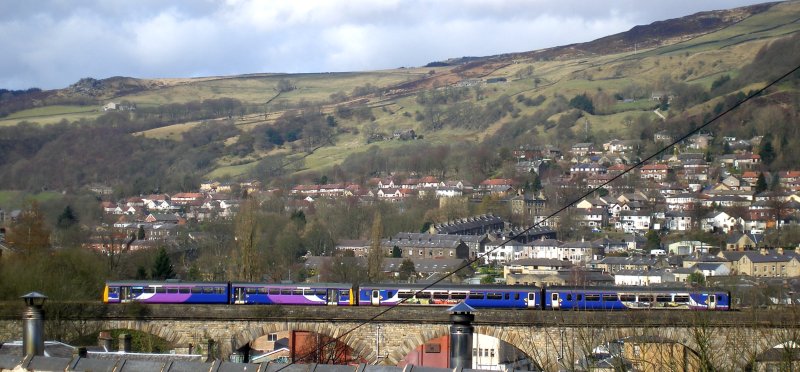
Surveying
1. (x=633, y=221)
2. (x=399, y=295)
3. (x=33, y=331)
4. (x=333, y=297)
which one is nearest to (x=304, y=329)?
(x=333, y=297)

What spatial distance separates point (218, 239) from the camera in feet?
272

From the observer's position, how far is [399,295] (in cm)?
3709

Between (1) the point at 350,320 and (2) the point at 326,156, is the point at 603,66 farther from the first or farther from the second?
(1) the point at 350,320

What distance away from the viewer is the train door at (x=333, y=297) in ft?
122

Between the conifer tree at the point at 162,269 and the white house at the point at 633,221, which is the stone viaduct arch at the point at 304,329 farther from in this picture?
the white house at the point at 633,221

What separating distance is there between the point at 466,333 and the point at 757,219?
85040 mm

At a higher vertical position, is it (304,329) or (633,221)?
(304,329)

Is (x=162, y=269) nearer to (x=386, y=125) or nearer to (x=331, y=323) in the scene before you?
(x=331, y=323)

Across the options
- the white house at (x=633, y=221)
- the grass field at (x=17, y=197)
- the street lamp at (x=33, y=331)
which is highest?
the street lamp at (x=33, y=331)

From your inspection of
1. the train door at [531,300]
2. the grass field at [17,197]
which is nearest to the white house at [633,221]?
Result: the grass field at [17,197]

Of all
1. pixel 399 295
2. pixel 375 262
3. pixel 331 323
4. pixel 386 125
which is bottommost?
pixel 375 262

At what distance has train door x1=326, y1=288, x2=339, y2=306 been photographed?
37.2 metres

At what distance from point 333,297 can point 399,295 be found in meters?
Answer: 2.01

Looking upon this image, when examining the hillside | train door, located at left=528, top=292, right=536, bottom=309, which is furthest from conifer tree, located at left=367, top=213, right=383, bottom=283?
the hillside
